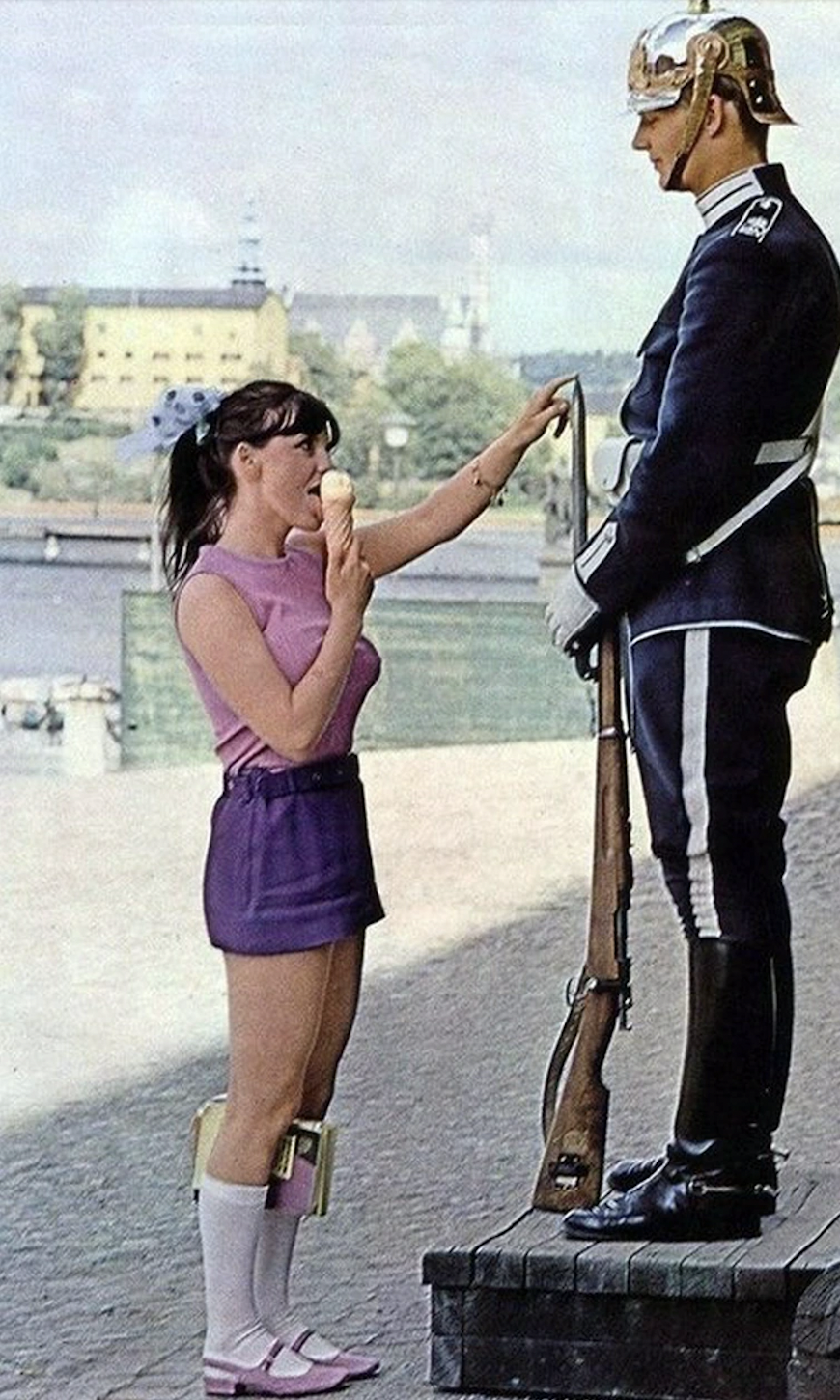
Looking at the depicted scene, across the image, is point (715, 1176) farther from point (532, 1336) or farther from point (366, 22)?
point (366, 22)

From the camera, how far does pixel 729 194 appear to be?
11.1 ft

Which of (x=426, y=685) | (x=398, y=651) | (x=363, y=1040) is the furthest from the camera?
(x=426, y=685)

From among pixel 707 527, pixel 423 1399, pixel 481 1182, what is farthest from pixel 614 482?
pixel 481 1182

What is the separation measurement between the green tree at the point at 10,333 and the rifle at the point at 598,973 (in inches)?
127

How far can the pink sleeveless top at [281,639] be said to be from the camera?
3.37 meters

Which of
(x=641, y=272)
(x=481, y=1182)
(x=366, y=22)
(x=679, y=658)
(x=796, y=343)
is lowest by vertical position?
(x=481, y=1182)

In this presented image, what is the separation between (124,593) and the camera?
23.4ft

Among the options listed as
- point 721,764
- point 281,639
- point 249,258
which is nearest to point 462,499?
point 281,639

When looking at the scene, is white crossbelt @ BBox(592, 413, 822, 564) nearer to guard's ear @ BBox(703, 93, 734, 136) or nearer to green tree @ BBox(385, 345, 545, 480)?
guard's ear @ BBox(703, 93, 734, 136)

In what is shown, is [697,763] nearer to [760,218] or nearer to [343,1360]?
[760,218]

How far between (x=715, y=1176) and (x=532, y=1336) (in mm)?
249

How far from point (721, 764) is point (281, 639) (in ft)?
1.51

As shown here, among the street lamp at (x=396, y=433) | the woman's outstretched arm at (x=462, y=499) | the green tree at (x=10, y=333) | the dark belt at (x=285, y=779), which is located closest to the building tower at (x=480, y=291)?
the street lamp at (x=396, y=433)

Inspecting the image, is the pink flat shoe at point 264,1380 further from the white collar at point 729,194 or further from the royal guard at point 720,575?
the white collar at point 729,194
